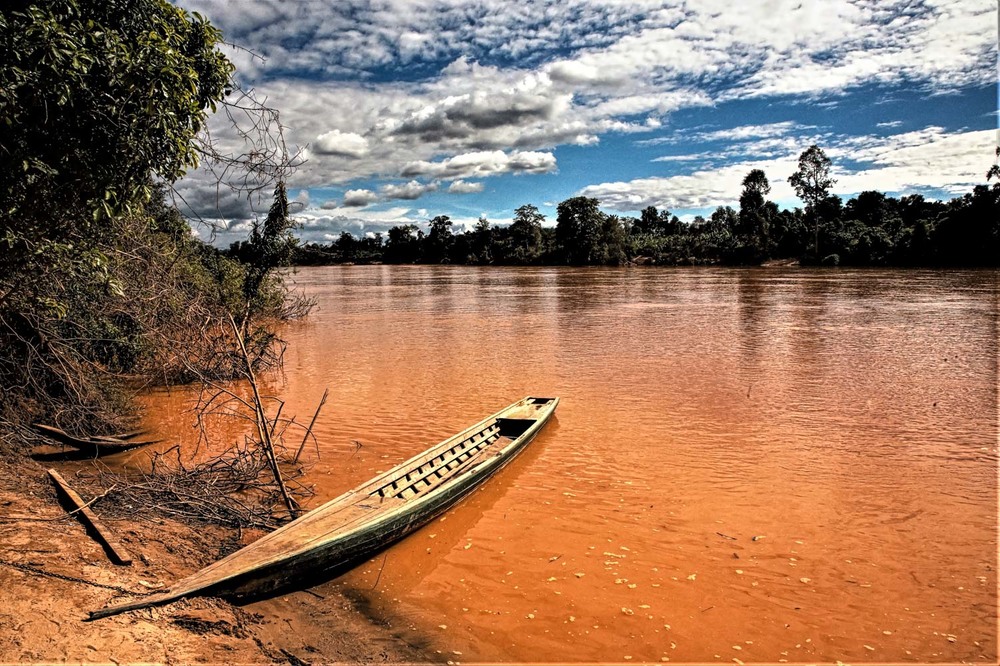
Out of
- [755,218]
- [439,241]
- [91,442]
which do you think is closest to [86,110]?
[91,442]

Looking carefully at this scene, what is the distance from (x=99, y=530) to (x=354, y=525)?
6.46ft

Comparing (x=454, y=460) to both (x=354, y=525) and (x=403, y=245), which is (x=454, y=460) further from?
(x=403, y=245)

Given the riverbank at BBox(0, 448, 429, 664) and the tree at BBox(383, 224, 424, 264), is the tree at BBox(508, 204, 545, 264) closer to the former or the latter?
the tree at BBox(383, 224, 424, 264)

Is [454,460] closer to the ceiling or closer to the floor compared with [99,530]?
closer to the floor

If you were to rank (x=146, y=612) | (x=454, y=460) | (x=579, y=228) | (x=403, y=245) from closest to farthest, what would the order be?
(x=146, y=612) → (x=454, y=460) → (x=579, y=228) → (x=403, y=245)

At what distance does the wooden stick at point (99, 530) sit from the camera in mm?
4488

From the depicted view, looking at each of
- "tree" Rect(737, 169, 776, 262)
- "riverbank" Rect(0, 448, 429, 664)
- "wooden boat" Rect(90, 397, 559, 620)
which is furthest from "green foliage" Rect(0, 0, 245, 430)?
"tree" Rect(737, 169, 776, 262)

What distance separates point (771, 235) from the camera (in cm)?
6625

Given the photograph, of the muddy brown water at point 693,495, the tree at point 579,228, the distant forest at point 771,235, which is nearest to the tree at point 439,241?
the distant forest at point 771,235

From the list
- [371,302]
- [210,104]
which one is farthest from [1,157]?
[371,302]

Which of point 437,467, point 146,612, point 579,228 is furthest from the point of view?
point 579,228

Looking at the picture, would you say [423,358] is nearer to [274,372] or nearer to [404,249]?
[274,372]

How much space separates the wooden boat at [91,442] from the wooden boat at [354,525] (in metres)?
3.98

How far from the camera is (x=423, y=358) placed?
51.2 feet
